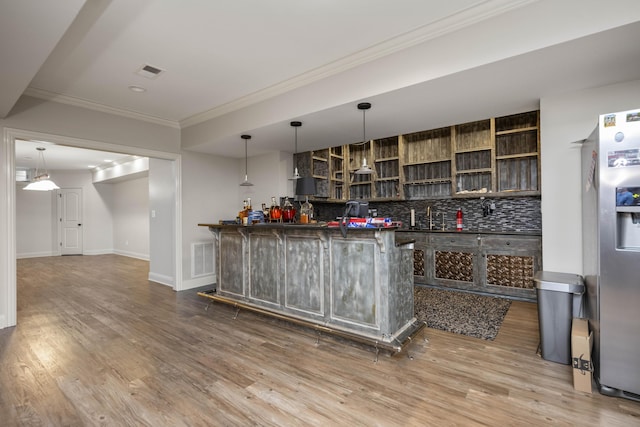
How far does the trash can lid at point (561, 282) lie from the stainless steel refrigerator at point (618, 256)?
0.31m

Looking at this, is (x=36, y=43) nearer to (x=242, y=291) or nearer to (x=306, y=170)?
(x=242, y=291)

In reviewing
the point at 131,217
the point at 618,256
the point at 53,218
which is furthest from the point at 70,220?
the point at 618,256

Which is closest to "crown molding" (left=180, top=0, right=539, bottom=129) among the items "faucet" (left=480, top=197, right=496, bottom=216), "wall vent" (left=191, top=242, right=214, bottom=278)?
"wall vent" (left=191, top=242, right=214, bottom=278)

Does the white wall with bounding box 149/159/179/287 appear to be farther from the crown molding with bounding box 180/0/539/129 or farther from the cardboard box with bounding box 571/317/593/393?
the cardboard box with bounding box 571/317/593/393

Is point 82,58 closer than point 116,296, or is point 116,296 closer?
Answer: point 82,58

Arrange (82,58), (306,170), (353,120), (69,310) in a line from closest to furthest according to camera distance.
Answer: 1. (82,58)
2. (353,120)
3. (69,310)
4. (306,170)

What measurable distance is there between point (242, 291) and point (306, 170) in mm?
2526

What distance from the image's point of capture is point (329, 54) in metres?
3.09

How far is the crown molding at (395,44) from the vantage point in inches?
92.5

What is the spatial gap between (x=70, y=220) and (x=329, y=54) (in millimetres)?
10829

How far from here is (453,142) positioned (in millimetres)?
5160

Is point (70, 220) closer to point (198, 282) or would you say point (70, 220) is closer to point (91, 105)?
point (198, 282)

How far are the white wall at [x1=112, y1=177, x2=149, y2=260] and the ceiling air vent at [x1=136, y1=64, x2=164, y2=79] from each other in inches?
261

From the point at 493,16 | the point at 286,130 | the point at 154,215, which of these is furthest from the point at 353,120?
the point at 154,215
